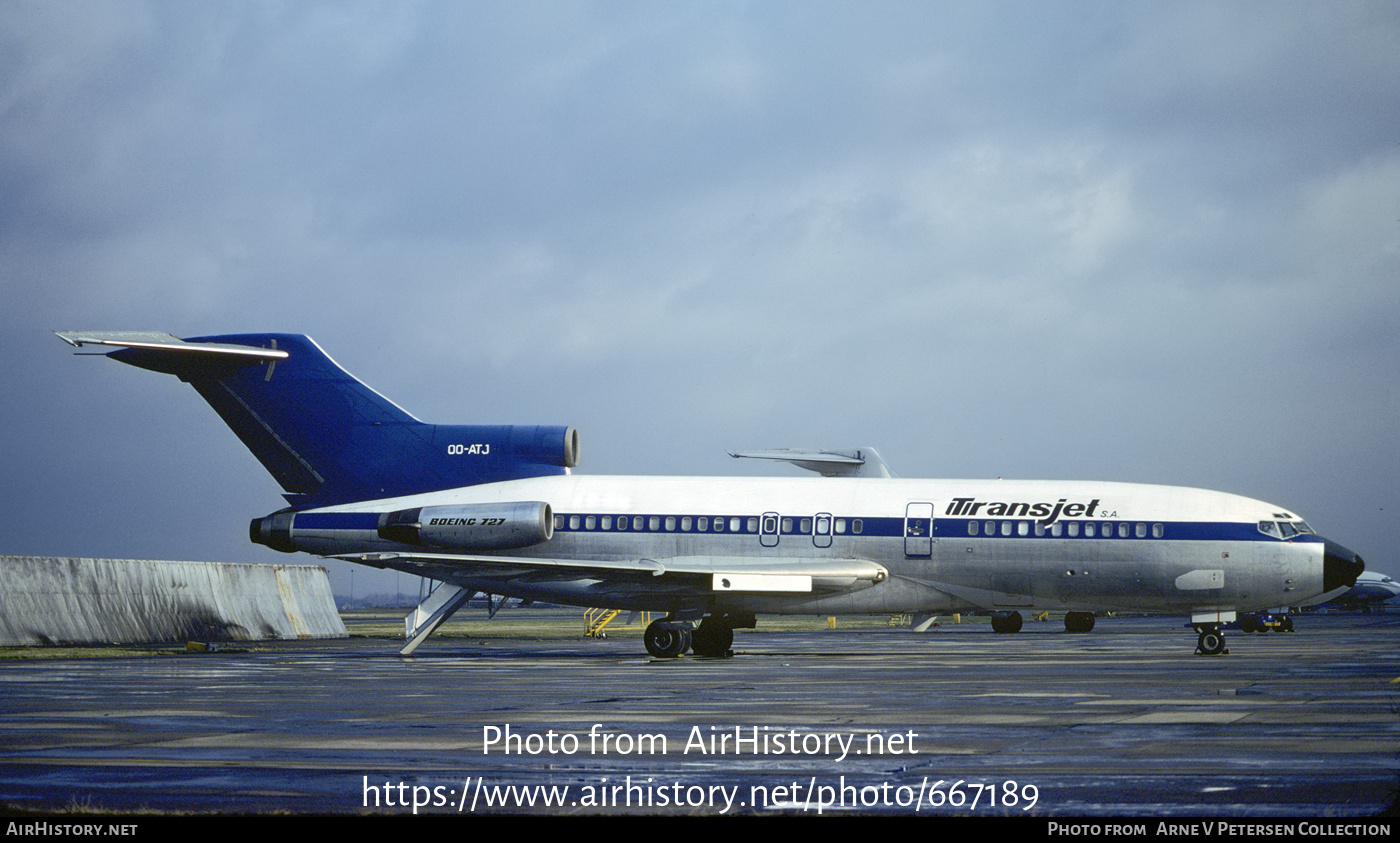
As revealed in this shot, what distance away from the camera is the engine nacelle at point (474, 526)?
31.6 metres

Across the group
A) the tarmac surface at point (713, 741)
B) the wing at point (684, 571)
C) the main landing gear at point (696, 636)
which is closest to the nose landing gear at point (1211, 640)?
the tarmac surface at point (713, 741)

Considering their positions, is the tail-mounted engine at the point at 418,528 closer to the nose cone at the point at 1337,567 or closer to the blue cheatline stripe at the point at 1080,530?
the blue cheatline stripe at the point at 1080,530

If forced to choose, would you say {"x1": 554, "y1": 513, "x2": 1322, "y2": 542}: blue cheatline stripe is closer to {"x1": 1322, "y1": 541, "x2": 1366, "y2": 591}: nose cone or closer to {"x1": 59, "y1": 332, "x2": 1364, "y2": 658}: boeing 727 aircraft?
{"x1": 59, "y1": 332, "x2": 1364, "y2": 658}: boeing 727 aircraft

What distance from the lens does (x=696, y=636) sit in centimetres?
3222


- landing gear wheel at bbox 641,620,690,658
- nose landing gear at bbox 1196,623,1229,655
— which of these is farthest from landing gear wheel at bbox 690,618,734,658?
nose landing gear at bbox 1196,623,1229,655

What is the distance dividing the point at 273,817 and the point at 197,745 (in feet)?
15.7

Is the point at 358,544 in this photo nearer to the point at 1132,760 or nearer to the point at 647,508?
the point at 647,508

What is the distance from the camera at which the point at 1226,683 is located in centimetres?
2098

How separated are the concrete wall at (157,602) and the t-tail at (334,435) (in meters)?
12.5

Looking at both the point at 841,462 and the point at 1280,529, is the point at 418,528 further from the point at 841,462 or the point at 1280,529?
the point at 841,462

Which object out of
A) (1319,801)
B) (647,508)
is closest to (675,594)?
(647,508)

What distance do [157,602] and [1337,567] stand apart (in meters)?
37.2

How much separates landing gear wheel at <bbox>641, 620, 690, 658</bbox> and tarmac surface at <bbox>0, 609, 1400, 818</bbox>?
4.30m

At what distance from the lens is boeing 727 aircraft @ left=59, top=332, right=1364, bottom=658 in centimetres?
2991
